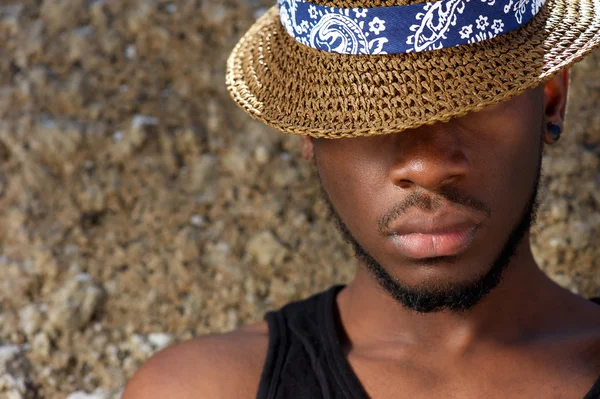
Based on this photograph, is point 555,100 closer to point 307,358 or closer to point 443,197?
point 443,197

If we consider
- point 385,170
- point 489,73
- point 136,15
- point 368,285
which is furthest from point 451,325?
point 136,15

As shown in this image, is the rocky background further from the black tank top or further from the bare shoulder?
the black tank top

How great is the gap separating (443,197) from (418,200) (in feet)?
0.15

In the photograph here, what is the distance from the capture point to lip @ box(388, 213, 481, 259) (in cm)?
159

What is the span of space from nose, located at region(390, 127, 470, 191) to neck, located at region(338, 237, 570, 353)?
1.32 feet

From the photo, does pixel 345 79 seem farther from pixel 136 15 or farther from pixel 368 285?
pixel 136 15

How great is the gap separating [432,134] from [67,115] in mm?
1760

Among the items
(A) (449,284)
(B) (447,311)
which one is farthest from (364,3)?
(B) (447,311)

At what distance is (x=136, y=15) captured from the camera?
3.15 m

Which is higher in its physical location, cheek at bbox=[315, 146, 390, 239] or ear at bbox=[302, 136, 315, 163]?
cheek at bbox=[315, 146, 390, 239]

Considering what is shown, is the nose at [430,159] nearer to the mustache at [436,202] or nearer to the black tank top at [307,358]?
the mustache at [436,202]

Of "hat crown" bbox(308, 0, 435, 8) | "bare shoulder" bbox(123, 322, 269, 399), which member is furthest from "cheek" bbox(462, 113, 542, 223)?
"bare shoulder" bbox(123, 322, 269, 399)

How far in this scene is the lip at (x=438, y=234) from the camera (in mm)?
1587

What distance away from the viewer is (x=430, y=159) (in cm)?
155
